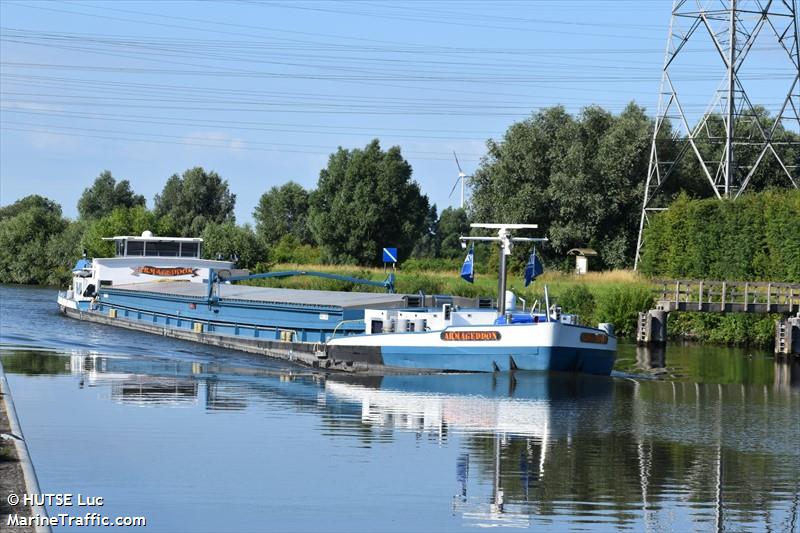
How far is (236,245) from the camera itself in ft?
281

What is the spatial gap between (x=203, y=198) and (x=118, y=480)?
111 metres

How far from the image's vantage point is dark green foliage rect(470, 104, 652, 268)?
A: 75.3m

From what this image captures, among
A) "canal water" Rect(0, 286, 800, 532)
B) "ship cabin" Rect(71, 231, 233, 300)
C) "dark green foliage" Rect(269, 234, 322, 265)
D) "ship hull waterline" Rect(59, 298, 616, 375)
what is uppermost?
"dark green foliage" Rect(269, 234, 322, 265)

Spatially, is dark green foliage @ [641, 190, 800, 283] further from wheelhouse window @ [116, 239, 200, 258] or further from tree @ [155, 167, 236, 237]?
tree @ [155, 167, 236, 237]

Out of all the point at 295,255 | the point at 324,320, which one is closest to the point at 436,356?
the point at 324,320

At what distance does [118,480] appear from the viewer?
706 inches

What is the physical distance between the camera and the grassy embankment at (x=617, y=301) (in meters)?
51.8

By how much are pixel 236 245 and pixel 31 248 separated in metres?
23.2

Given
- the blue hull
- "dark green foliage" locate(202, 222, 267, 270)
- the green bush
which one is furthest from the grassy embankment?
"dark green foliage" locate(202, 222, 267, 270)

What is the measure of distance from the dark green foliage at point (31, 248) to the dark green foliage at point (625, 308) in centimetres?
5576

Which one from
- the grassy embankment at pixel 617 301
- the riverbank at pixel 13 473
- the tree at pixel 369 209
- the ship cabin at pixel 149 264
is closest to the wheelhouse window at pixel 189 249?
the ship cabin at pixel 149 264

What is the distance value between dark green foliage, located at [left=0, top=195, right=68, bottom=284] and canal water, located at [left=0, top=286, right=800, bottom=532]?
62.2 m

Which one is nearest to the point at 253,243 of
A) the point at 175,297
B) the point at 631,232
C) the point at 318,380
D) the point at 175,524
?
the point at 631,232

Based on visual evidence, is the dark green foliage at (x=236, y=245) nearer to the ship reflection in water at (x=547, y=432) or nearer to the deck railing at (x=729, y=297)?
the deck railing at (x=729, y=297)
